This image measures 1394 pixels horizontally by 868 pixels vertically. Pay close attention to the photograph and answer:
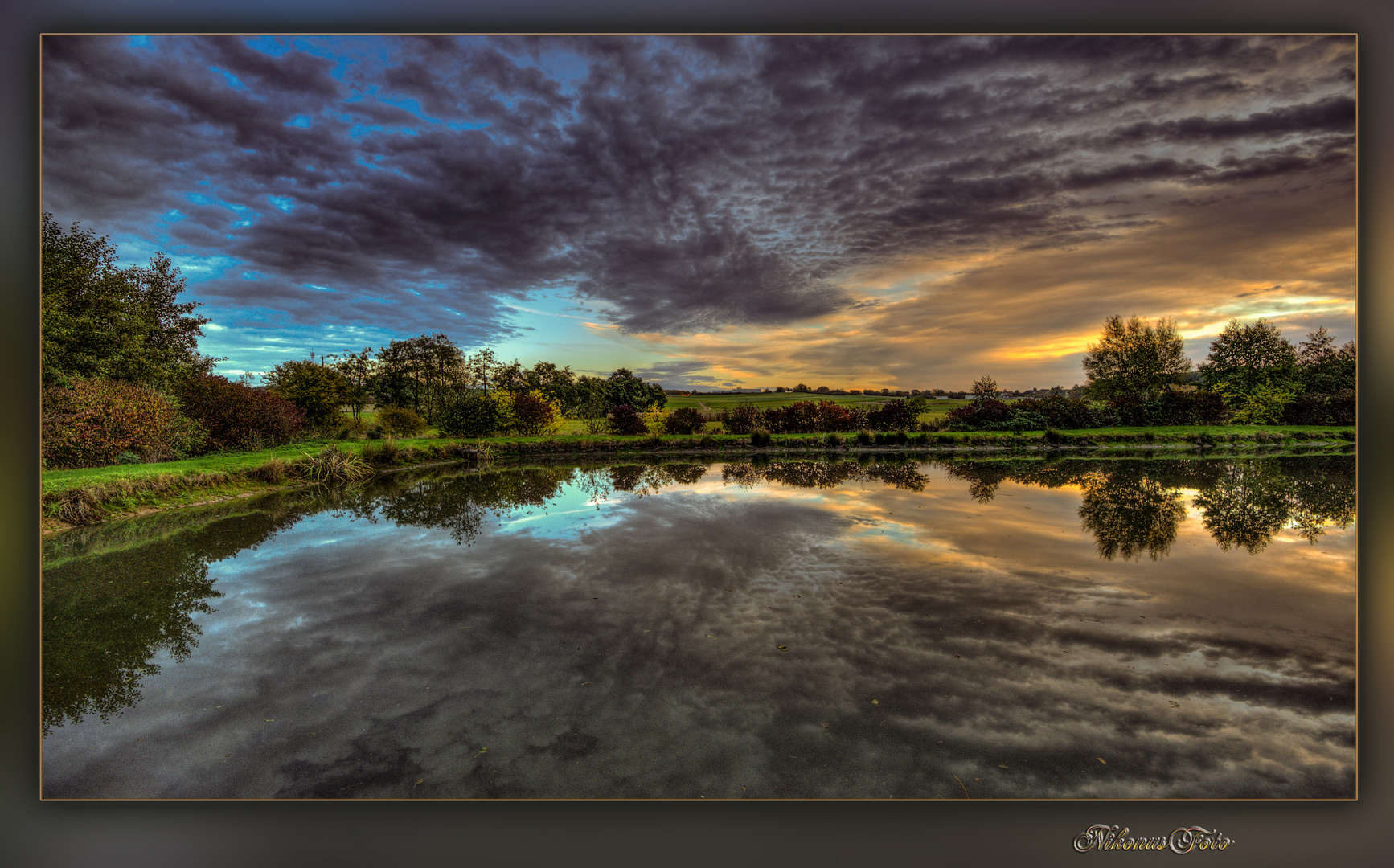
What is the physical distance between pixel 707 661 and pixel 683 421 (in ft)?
60.2

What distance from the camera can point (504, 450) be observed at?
17.3 meters

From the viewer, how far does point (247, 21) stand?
2984 millimetres

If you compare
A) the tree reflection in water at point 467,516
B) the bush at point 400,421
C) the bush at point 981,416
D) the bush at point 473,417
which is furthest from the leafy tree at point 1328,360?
the bush at point 473,417

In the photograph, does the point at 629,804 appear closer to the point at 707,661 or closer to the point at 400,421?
the point at 707,661

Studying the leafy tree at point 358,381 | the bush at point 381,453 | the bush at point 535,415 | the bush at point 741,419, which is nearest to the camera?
the leafy tree at point 358,381

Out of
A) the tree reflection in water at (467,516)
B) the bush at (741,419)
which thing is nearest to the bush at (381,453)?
the tree reflection in water at (467,516)

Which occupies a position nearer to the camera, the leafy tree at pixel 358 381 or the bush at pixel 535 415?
the leafy tree at pixel 358 381

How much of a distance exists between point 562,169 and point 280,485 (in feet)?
35.0

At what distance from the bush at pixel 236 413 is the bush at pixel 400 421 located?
2247 mm

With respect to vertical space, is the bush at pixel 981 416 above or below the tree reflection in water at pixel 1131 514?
above

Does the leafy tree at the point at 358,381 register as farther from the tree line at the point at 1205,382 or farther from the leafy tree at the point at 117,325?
the tree line at the point at 1205,382

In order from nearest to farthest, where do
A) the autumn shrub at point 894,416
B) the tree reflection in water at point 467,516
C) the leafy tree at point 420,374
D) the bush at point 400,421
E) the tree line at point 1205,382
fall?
the tree reflection in water at point 467,516, the tree line at point 1205,382, the leafy tree at point 420,374, the bush at point 400,421, the autumn shrub at point 894,416

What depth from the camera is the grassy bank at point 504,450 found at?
747 centimetres

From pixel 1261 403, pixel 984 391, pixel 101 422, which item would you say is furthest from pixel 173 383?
pixel 1261 403
